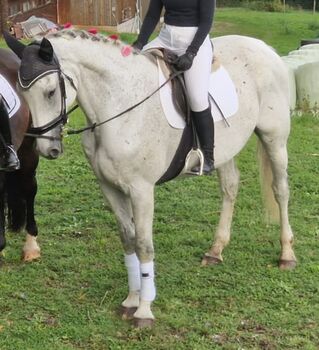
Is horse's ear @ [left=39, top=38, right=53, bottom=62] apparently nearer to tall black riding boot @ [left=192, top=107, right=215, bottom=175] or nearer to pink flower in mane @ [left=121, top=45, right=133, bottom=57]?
pink flower in mane @ [left=121, top=45, right=133, bottom=57]

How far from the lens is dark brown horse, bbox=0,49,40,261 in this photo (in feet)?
16.7

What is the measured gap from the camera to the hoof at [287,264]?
5.29m

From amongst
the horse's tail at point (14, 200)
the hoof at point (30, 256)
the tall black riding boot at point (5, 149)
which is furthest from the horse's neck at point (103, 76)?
the hoof at point (30, 256)

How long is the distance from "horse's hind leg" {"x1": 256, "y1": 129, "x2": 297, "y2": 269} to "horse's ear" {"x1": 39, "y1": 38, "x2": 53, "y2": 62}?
2156 millimetres

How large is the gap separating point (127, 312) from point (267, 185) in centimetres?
171

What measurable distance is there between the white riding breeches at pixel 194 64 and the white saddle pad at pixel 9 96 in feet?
3.49

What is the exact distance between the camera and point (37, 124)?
371 centimetres

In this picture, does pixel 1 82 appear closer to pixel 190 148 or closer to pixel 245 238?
pixel 190 148

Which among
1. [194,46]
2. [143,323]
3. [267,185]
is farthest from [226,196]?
[194,46]

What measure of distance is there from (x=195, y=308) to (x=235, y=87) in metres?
1.59

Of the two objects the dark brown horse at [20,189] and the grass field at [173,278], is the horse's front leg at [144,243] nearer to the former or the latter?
the grass field at [173,278]

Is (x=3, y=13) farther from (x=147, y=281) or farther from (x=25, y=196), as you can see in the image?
(x=147, y=281)

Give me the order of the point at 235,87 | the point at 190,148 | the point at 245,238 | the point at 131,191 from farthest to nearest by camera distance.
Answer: the point at 245,238
the point at 235,87
the point at 190,148
the point at 131,191

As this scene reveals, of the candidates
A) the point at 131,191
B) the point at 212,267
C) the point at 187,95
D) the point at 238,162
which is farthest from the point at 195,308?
the point at 238,162
